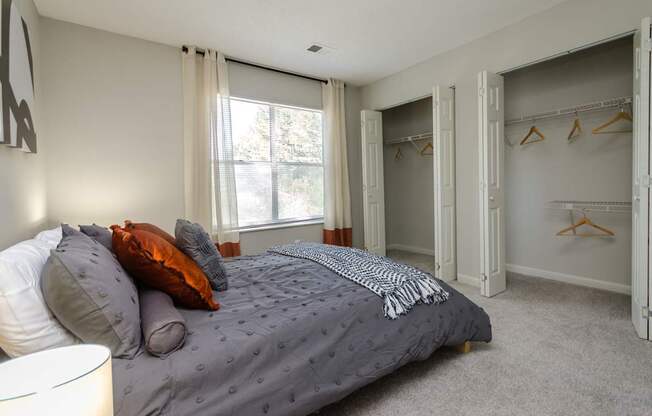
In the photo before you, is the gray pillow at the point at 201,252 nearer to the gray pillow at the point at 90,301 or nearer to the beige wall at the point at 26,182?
the gray pillow at the point at 90,301

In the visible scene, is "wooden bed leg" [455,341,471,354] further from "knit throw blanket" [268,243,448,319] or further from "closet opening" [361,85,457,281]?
"closet opening" [361,85,457,281]

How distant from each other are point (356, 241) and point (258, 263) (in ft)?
8.89

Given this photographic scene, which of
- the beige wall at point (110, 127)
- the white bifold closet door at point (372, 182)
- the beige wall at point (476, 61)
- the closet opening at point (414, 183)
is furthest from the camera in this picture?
the white bifold closet door at point (372, 182)

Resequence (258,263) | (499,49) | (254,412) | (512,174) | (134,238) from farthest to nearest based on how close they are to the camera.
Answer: (512,174), (499,49), (258,263), (134,238), (254,412)

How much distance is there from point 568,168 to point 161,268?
4.06 metres

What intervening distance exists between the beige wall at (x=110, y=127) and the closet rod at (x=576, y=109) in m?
3.85

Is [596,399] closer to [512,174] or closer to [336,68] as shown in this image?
[512,174]

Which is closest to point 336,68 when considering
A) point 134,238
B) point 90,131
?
point 90,131

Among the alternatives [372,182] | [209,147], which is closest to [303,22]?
[209,147]

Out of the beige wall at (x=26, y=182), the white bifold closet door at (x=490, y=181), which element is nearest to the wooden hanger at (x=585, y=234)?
the white bifold closet door at (x=490, y=181)

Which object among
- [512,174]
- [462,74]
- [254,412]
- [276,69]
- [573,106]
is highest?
[276,69]

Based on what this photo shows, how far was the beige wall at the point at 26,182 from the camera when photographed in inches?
65.3

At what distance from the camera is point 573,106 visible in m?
3.43

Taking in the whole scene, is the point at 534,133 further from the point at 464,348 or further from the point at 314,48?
the point at 464,348
